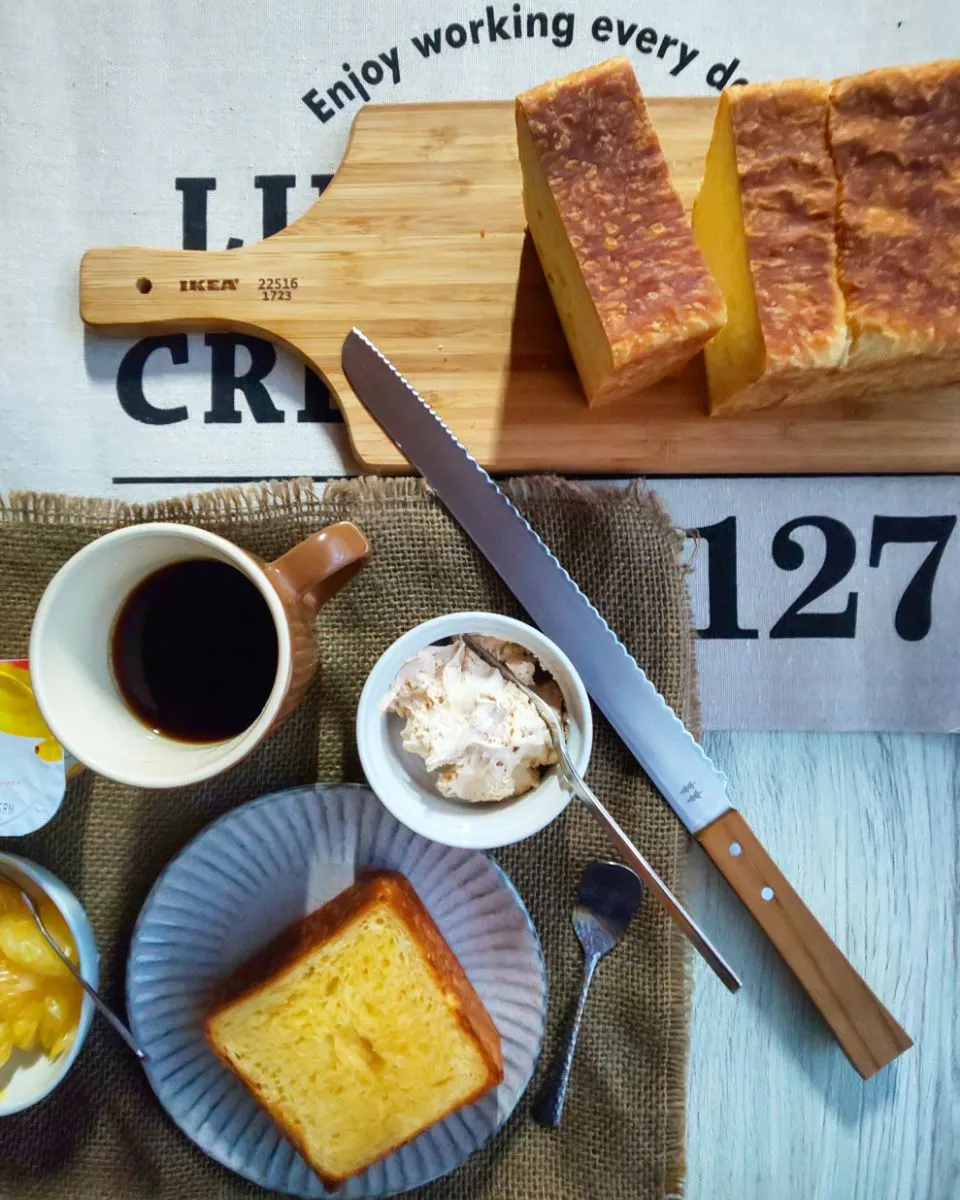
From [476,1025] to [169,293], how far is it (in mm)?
929


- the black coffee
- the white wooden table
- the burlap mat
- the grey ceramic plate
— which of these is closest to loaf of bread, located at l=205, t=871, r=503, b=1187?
the grey ceramic plate

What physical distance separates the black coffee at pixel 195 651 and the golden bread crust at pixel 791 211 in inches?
23.9

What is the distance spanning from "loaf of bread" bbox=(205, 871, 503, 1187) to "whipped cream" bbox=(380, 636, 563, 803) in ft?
0.59

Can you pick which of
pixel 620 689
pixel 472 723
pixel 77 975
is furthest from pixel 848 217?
pixel 77 975

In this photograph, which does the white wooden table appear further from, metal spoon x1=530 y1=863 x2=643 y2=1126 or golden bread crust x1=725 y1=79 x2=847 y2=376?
golden bread crust x1=725 y1=79 x2=847 y2=376

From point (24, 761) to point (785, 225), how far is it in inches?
39.6

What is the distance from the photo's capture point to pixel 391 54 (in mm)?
1101

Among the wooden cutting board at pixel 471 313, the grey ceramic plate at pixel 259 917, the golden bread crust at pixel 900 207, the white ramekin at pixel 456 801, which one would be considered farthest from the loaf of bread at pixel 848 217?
the grey ceramic plate at pixel 259 917

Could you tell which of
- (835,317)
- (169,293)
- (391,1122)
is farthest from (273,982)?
(835,317)

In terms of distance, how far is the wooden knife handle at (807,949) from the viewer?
0.97m

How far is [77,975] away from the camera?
2.79ft

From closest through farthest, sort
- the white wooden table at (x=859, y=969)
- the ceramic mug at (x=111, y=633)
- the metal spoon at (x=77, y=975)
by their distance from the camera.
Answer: the ceramic mug at (x=111, y=633) → the metal spoon at (x=77, y=975) → the white wooden table at (x=859, y=969)

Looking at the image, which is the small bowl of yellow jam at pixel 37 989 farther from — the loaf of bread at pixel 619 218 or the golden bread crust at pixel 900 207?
the golden bread crust at pixel 900 207

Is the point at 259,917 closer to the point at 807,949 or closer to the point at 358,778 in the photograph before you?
the point at 358,778
